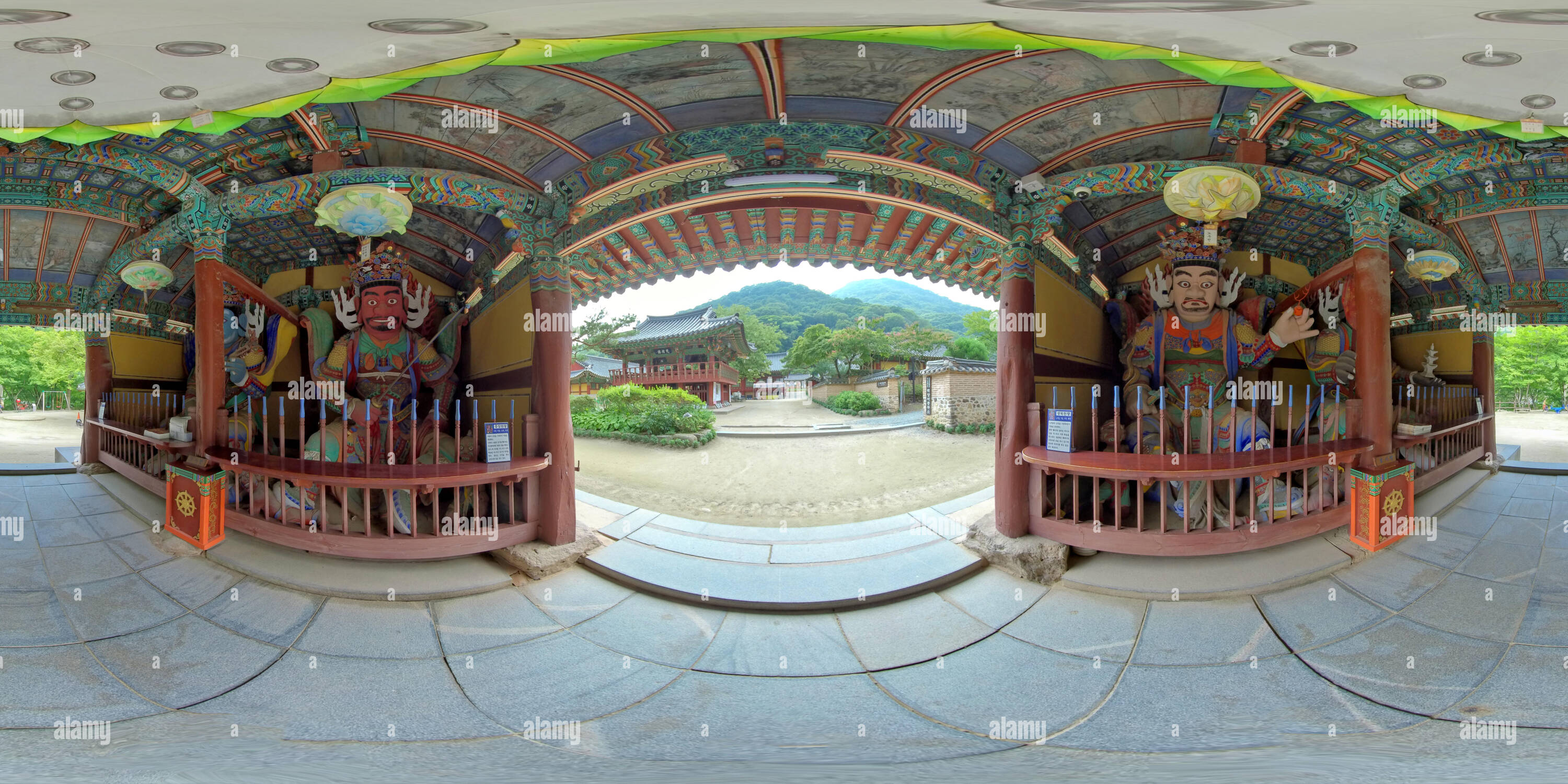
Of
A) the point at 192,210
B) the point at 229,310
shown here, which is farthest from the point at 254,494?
the point at 192,210

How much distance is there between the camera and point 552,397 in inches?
156

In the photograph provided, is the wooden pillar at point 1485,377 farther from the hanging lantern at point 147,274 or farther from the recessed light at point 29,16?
the hanging lantern at point 147,274

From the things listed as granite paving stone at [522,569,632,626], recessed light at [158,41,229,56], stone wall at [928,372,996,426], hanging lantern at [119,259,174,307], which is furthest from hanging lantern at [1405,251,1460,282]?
stone wall at [928,372,996,426]

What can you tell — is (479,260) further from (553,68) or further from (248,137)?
(553,68)

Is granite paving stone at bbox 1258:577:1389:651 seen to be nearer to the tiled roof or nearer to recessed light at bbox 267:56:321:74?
recessed light at bbox 267:56:321:74

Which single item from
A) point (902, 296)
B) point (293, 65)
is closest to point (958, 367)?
point (293, 65)

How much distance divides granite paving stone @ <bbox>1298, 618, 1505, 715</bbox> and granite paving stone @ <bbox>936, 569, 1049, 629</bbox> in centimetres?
122

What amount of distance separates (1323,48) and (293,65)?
3448mm

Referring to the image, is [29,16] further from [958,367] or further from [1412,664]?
[958,367]

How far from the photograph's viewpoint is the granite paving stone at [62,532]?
3.42m

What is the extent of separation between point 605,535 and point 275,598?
6.15 feet

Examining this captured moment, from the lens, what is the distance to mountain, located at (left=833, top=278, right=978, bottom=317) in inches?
2147

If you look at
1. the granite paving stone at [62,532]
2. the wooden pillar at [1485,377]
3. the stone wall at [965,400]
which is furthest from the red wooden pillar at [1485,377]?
the granite paving stone at [62,532]

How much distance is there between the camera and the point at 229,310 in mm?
3914
